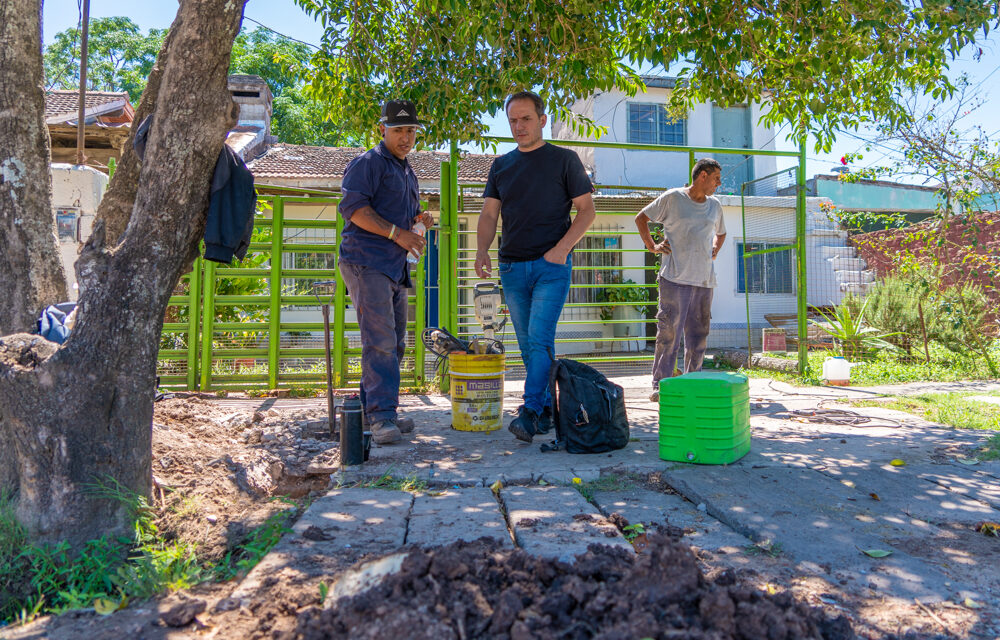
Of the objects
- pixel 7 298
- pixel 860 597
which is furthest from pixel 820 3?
pixel 7 298

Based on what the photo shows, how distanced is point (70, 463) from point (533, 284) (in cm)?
279

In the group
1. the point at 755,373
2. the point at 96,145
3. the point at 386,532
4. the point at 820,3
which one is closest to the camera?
the point at 386,532

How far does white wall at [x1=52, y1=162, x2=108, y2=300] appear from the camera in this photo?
792 cm

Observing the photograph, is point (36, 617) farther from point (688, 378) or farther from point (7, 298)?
point (688, 378)

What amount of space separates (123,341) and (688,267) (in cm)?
438

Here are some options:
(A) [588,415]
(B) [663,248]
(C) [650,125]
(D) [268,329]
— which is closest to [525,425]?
(A) [588,415]

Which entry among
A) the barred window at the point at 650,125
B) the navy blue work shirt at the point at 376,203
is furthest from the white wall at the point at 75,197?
the barred window at the point at 650,125

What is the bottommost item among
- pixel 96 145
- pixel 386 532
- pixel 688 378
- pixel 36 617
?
pixel 36 617

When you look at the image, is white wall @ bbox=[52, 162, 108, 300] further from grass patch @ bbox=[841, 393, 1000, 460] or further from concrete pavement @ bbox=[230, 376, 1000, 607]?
grass patch @ bbox=[841, 393, 1000, 460]

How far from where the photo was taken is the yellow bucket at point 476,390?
4523mm

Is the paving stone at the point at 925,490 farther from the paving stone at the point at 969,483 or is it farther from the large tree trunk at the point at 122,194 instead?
the large tree trunk at the point at 122,194

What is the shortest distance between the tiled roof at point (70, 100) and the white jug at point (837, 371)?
13.5 m

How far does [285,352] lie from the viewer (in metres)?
7.04

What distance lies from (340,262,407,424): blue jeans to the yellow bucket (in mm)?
508
